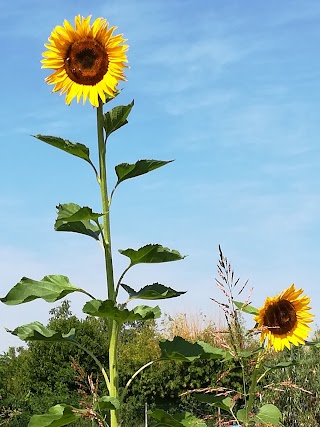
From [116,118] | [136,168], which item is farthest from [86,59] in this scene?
[136,168]

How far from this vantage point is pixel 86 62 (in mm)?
3322

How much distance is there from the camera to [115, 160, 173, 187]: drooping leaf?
3.30m

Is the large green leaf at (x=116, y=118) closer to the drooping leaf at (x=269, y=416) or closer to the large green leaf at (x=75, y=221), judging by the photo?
the large green leaf at (x=75, y=221)

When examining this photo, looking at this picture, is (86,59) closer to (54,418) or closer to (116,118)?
(116,118)

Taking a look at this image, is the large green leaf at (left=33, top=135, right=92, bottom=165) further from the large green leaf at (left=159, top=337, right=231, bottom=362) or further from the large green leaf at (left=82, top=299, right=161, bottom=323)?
the large green leaf at (left=159, top=337, right=231, bottom=362)

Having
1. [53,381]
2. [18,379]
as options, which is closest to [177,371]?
[53,381]

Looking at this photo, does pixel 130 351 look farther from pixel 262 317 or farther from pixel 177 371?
pixel 262 317

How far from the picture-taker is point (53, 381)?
12.7 meters

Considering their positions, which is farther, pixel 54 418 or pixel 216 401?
pixel 216 401

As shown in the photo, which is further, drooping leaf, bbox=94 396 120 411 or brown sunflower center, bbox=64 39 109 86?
brown sunflower center, bbox=64 39 109 86

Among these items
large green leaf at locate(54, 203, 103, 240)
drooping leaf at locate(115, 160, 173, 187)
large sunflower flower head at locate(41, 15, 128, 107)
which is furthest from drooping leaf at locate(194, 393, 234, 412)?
large sunflower flower head at locate(41, 15, 128, 107)

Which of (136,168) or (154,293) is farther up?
(136,168)

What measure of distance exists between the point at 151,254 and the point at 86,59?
923 millimetres

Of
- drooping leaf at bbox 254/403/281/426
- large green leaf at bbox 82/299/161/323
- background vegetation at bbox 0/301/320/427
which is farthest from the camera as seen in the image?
background vegetation at bbox 0/301/320/427
